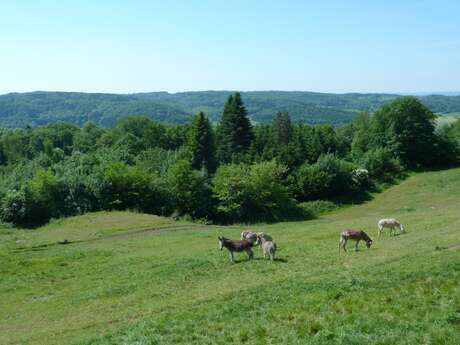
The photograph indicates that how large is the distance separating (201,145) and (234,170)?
17.7 meters

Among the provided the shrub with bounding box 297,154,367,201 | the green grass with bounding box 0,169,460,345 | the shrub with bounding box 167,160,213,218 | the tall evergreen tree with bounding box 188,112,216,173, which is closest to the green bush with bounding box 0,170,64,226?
the shrub with bounding box 167,160,213,218

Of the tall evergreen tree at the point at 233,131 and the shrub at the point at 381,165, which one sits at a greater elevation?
the tall evergreen tree at the point at 233,131

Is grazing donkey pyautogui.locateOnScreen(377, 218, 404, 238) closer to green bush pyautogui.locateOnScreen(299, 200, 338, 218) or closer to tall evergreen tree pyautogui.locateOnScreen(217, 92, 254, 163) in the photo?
green bush pyautogui.locateOnScreen(299, 200, 338, 218)

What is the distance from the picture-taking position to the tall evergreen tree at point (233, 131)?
284 feet

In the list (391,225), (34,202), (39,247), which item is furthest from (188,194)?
(391,225)

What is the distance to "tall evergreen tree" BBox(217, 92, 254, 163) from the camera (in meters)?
86.4

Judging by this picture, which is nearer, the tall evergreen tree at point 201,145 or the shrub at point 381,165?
the tall evergreen tree at point 201,145

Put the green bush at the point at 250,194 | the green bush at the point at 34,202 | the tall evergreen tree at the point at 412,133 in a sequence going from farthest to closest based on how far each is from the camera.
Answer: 1. the tall evergreen tree at the point at 412,133
2. the green bush at the point at 250,194
3. the green bush at the point at 34,202

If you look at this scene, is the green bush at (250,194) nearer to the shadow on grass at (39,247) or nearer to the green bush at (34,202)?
the green bush at (34,202)

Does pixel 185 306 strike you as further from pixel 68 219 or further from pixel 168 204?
pixel 168 204

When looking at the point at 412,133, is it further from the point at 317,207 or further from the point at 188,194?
the point at 188,194

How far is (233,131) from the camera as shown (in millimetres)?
87250

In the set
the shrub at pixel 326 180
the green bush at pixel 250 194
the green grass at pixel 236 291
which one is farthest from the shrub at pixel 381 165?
the green grass at pixel 236 291

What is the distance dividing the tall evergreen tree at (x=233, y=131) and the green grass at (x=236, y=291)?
44.0 meters
